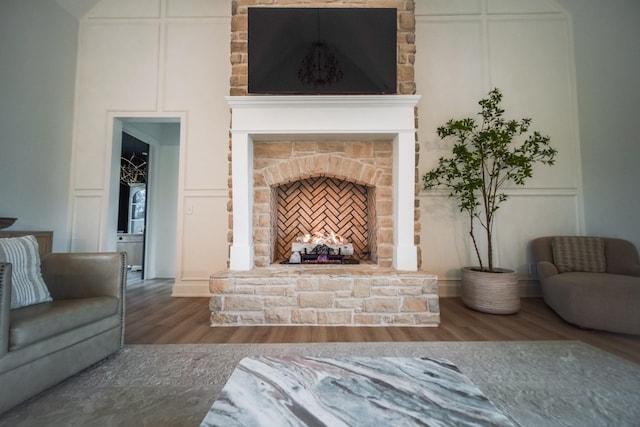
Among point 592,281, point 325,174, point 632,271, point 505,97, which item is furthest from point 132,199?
point 632,271

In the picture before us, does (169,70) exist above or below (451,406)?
above

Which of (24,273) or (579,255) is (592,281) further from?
(24,273)

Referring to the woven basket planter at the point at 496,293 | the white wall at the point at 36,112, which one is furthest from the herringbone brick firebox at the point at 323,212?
the white wall at the point at 36,112

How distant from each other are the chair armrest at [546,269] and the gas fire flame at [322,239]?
2.11 m

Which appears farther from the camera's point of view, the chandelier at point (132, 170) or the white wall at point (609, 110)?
the chandelier at point (132, 170)

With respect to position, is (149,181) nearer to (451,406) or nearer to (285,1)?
(285,1)

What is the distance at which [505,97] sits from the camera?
11.4 feet

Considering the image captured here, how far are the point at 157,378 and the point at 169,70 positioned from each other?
3.71 meters

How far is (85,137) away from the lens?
138 inches

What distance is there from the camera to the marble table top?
735 mm

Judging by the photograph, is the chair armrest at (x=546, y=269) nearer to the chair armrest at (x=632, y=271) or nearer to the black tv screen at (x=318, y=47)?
the chair armrest at (x=632, y=271)

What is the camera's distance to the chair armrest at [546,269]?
107 inches

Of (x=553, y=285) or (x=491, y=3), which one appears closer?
(x=553, y=285)

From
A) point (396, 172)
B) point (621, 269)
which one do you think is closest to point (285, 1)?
point (396, 172)
